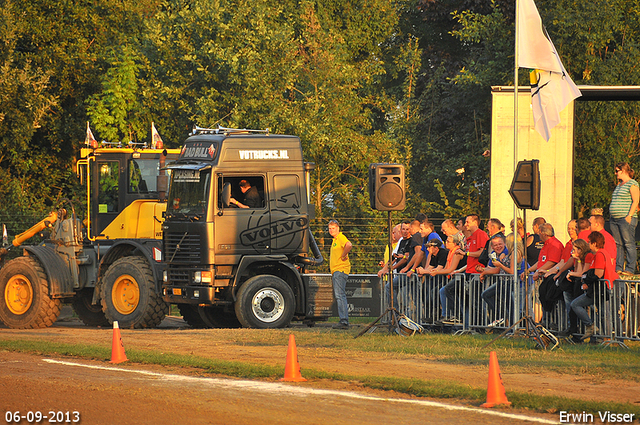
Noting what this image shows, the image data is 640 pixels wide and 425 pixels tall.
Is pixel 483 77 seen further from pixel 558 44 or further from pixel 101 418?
pixel 101 418

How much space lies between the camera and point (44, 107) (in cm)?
2870

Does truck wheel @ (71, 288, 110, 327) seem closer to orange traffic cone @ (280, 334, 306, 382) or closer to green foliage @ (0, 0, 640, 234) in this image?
green foliage @ (0, 0, 640, 234)

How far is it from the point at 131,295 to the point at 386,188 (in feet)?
19.1

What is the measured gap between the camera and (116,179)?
18859mm

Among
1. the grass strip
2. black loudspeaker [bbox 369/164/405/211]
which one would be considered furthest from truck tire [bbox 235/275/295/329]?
the grass strip

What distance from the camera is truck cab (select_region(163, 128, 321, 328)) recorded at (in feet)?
56.3

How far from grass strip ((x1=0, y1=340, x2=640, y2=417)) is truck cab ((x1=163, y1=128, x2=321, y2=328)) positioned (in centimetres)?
344

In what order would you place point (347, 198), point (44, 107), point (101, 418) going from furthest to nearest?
point (347, 198) < point (44, 107) < point (101, 418)

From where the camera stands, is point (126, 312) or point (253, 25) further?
point (253, 25)

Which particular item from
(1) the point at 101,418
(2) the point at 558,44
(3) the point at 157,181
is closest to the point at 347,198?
(2) the point at 558,44

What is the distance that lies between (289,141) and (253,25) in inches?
530

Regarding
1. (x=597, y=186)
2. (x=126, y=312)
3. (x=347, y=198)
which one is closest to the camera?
(x=126, y=312)

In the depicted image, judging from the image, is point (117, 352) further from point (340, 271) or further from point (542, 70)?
point (542, 70)

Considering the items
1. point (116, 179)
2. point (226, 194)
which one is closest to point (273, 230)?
point (226, 194)
